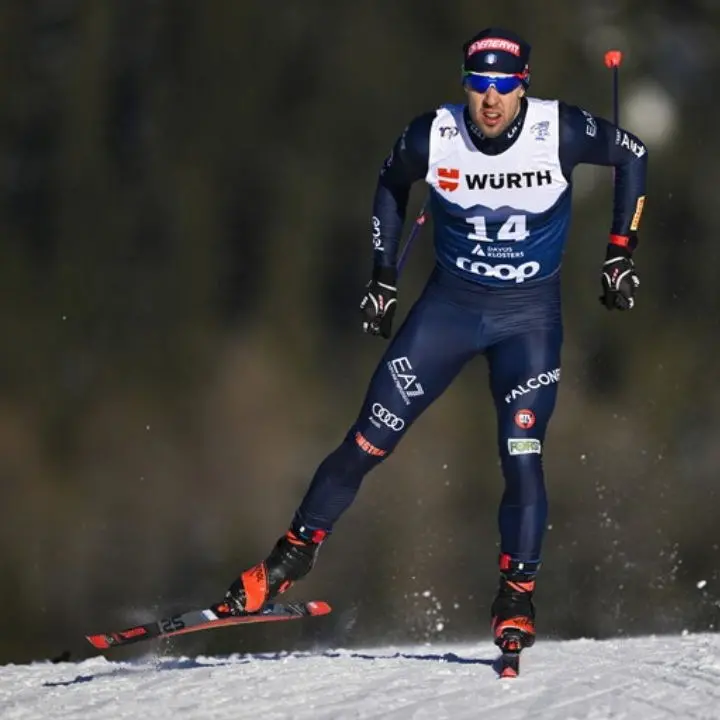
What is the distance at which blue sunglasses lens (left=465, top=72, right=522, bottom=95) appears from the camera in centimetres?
529

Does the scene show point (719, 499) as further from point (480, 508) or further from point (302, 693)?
point (302, 693)

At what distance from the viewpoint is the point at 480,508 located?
7.73 metres

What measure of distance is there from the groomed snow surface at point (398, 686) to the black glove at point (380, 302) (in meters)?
1.30

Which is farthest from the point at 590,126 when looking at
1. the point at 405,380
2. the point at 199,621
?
the point at 199,621

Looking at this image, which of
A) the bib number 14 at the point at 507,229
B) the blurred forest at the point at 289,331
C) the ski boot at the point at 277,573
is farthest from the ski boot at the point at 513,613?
the blurred forest at the point at 289,331

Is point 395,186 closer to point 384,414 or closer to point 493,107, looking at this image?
point 493,107

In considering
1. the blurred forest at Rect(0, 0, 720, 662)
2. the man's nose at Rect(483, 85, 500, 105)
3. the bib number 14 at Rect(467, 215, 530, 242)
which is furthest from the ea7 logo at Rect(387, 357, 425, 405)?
the blurred forest at Rect(0, 0, 720, 662)

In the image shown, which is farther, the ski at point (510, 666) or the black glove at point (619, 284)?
the ski at point (510, 666)

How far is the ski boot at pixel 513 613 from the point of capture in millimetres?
5535

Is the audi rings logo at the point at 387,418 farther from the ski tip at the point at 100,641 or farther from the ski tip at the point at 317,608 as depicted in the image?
the ski tip at the point at 100,641

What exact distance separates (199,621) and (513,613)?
122cm

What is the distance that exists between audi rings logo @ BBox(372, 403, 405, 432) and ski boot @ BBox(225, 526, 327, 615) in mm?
522

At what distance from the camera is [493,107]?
5.30 metres

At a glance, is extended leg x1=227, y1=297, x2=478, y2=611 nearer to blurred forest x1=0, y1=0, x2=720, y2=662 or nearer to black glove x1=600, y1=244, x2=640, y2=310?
black glove x1=600, y1=244, x2=640, y2=310
